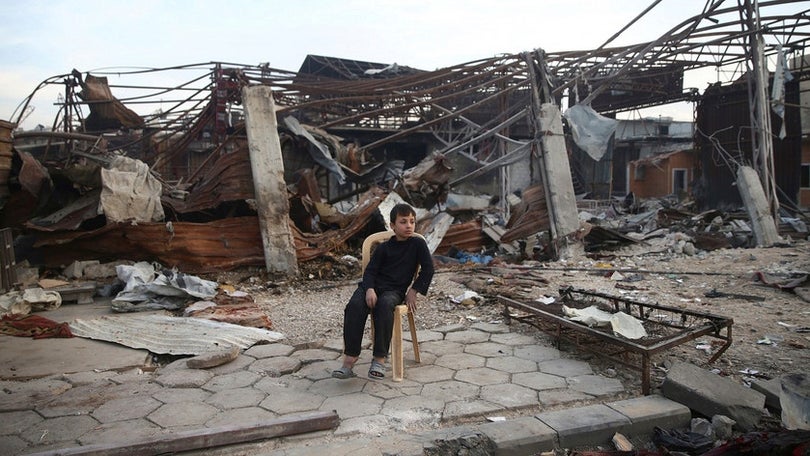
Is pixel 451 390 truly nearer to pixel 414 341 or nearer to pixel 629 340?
pixel 414 341

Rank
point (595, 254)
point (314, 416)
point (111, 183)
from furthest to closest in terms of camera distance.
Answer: point (595, 254) → point (111, 183) → point (314, 416)

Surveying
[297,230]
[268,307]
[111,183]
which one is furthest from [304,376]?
[111,183]

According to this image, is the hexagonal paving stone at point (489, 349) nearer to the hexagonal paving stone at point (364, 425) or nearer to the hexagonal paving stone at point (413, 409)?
the hexagonal paving stone at point (413, 409)

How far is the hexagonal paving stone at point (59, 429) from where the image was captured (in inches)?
106

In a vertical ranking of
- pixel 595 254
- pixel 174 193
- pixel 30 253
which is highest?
pixel 174 193

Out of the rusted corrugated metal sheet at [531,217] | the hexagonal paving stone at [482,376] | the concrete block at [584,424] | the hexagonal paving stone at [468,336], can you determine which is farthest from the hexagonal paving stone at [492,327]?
the rusted corrugated metal sheet at [531,217]

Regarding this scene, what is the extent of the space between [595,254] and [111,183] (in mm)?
7195

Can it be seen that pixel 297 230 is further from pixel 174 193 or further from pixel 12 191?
pixel 12 191

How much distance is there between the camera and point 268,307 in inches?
227

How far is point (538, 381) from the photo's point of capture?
3455 millimetres

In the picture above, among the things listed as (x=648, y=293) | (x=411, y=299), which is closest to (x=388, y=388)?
(x=411, y=299)

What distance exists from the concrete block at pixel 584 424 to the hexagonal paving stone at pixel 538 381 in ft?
1.38

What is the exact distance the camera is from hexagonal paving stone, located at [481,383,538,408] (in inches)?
123

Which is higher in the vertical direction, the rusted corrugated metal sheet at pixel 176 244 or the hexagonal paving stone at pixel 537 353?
the rusted corrugated metal sheet at pixel 176 244
